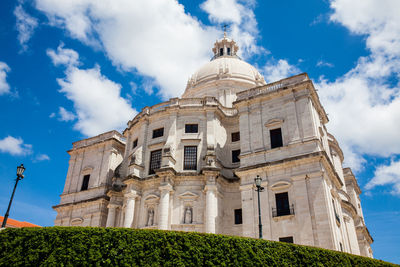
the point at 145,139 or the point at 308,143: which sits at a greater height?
the point at 145,139

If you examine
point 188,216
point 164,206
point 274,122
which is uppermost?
point 274,122

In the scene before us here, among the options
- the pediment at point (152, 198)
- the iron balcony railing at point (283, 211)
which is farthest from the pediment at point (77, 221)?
the iron balcony railing at point (283, 211)

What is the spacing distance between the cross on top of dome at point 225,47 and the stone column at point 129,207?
111 ft

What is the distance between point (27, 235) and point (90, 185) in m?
25.7

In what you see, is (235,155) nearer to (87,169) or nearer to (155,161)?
(155,161)

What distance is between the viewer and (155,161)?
34094 mm

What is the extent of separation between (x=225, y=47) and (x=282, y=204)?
3854cm

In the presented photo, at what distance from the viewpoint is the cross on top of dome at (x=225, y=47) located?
190 ft

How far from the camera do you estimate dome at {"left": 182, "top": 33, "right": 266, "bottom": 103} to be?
150 ft

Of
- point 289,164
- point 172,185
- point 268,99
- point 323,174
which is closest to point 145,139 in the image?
point 172,185

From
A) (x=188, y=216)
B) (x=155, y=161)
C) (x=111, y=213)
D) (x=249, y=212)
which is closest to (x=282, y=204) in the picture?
(x=249, y=212)

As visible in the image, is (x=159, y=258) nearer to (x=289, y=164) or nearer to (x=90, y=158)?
(x=289, y=164)

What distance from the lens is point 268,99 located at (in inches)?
1214

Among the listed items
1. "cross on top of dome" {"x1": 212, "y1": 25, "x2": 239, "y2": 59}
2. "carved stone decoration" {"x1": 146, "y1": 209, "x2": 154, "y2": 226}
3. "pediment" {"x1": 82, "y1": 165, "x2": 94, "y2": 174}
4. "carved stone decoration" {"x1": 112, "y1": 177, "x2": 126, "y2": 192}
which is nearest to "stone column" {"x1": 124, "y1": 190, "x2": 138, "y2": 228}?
"carved stone decoration" {"x1": 146, "y1": 209, "x2": 154, "y2": 226}
